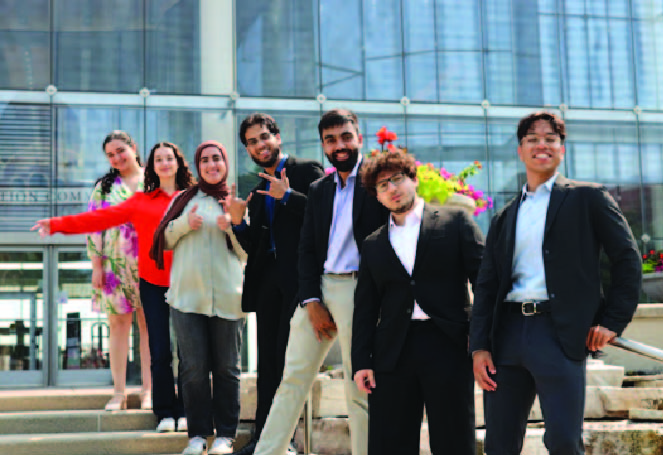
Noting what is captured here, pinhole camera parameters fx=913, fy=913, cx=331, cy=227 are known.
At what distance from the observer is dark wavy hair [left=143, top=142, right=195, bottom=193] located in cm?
611

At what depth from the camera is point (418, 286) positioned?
3965mm

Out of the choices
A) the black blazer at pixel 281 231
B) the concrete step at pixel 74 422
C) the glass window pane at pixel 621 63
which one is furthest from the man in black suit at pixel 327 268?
the glass window pane at pixel 621 63

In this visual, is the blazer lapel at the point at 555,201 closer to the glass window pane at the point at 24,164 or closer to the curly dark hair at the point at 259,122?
the curly dark hair at the point at 259,122

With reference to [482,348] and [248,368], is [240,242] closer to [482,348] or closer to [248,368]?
[482,348]

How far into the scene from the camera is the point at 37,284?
12203 millimetres

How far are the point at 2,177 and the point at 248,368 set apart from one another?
4.27m

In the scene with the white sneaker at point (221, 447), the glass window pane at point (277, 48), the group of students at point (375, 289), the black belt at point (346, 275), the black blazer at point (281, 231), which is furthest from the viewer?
the glass window pane at point (277, 48)

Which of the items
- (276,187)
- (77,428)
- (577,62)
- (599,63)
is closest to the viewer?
(276,187)

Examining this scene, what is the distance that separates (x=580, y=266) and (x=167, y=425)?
11.3 ft

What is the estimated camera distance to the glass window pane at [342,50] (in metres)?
13.7

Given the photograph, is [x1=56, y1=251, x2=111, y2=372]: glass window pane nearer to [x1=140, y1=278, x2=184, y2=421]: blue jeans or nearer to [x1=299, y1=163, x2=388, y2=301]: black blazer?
[x1=140, y1=278, x2=184, y2=421]: blue jeans

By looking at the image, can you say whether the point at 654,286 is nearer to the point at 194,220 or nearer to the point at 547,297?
the point at 194,220

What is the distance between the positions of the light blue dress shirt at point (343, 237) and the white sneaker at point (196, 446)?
1503 mm

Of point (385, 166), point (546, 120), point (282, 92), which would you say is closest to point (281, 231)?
point (385, 166)
